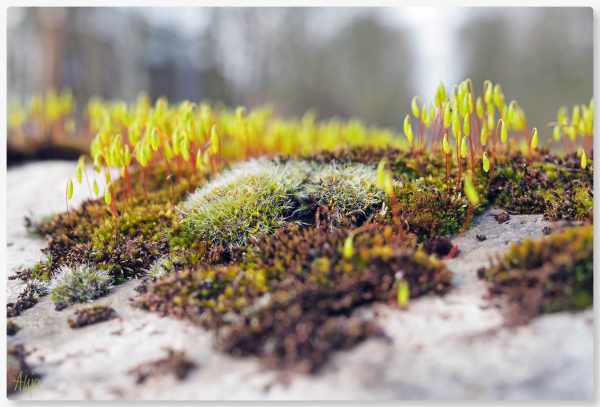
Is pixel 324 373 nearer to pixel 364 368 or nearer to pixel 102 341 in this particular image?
pixel 364 368

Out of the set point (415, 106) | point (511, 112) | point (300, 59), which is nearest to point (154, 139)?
point (415, 106)

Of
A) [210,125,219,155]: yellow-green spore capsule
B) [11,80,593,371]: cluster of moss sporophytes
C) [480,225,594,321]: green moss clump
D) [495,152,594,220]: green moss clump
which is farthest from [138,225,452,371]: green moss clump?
[210,125,219,155]: yellow-green spore capsule

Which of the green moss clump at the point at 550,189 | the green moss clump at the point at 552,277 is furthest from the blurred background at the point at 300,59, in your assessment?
the green moss clump at the point at 552,277

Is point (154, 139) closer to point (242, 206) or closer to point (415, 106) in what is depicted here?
point (242, 206)

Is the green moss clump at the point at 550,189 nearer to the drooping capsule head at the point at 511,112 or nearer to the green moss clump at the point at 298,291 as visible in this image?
the drooping capsule head at the point at 511,112

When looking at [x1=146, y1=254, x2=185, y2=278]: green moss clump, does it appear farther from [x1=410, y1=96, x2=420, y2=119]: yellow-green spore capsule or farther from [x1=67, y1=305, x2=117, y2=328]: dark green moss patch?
[x1=410, y1=96, x2=420, y2=119]: yellow-green spore capsule

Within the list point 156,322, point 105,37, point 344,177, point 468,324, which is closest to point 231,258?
point 156,322
